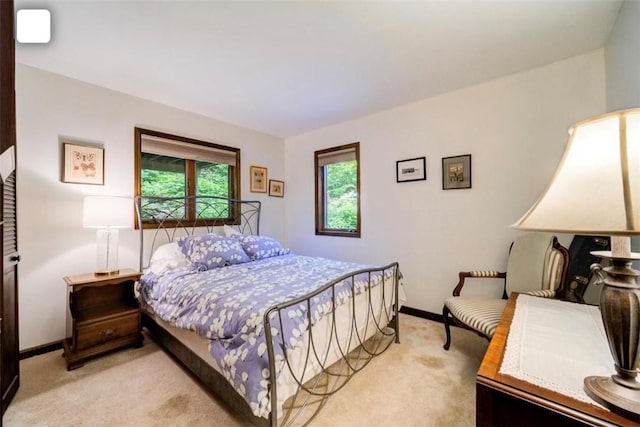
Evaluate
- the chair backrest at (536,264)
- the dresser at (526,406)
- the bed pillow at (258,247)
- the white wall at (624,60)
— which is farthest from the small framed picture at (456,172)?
the dresser at (526,406)

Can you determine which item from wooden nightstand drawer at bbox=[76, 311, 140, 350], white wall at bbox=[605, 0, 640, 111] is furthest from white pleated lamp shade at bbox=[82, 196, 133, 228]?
white wall at bbox=[605, 0, 640, 111]

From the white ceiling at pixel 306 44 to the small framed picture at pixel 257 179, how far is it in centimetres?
127

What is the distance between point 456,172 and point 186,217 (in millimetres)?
3268

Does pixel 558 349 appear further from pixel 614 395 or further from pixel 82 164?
pixel 82 164

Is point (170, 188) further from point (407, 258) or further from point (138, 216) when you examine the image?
point (407, 258)

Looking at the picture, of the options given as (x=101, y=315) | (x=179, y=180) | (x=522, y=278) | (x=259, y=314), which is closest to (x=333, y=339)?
(x=259, y=314)

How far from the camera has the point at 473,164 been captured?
2758 mm

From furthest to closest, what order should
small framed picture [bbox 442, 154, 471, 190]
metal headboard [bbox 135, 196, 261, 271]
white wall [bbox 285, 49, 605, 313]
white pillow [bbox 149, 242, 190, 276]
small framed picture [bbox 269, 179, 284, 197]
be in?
1. small framed picture [bbox 269, 179, 284, 197]
2. metal headboard [bbox 135, 196, 261, 271]
3. small framed picture [bbox 442, 154, 471, 190]
4. white pillow [bbox 149, 242, 190, 276]
5. white wall [bbox 285, 49, 605, 313]

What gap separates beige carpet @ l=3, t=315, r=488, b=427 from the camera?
156 cm

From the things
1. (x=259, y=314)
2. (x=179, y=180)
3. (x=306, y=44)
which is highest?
(x=306, y=44)

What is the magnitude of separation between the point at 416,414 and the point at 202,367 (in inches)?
56.0

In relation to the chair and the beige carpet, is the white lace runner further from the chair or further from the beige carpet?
the beige carpet

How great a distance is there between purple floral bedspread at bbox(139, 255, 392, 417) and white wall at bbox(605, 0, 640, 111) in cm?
208

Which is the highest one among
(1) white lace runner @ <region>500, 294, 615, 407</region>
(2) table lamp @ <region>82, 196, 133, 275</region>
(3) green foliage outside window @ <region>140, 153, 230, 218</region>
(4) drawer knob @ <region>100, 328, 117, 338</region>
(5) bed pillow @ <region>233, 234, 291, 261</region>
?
(3) green foliage outside window @ <region>140, 153, 230, 218</region>
